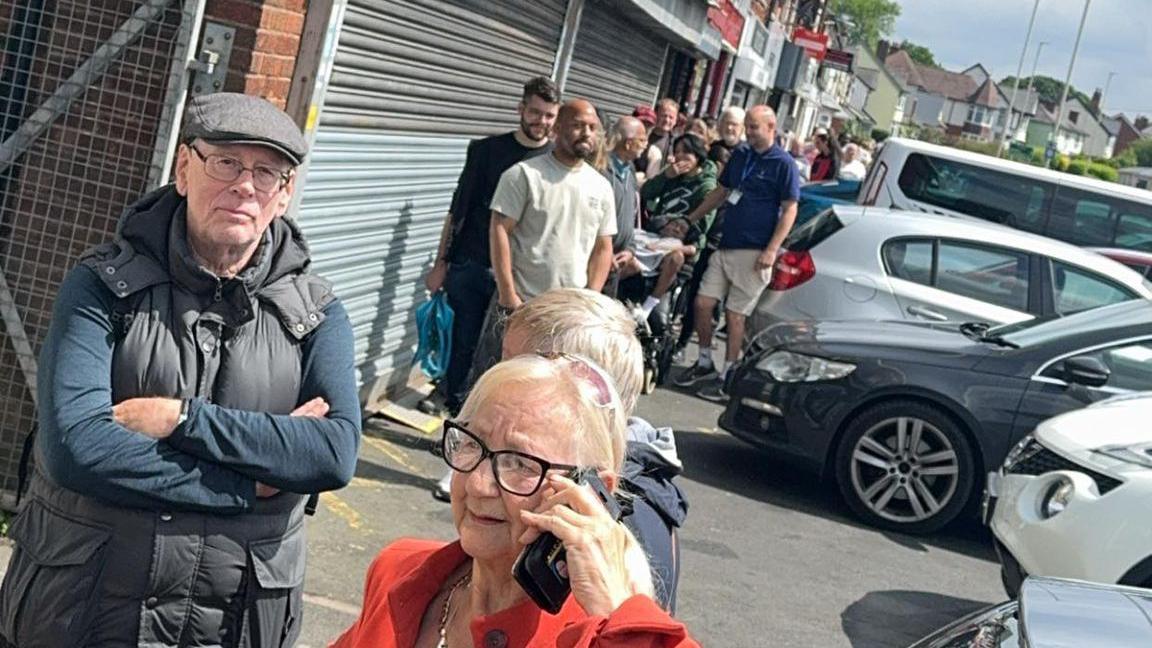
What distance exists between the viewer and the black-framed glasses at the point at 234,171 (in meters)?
3.33

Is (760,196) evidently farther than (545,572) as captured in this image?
Yes

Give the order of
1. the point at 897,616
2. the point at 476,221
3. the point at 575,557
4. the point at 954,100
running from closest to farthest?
the point at 575,557, the point at 897,616, the point at 476,221, the point at 954,100

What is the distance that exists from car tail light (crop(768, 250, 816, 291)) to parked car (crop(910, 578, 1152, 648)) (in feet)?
26.0

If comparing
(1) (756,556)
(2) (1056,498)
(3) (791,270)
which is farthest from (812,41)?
A: (2) (1056,498)

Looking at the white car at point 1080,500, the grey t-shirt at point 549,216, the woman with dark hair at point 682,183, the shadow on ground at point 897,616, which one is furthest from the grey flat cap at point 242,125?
the woman with dark hair at point 682,183

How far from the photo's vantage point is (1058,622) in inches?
137

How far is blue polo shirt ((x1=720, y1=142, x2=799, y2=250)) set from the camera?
39.4 ft

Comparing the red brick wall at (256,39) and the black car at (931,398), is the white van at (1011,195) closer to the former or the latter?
the black car at (931,398)

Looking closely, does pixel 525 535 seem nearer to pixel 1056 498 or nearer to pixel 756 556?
pixel 1056 498

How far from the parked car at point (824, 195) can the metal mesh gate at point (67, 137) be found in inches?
480

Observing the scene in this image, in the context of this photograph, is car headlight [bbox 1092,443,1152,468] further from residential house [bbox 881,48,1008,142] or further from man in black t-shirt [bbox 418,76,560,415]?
residential house [bbox 881,48,1008,142]

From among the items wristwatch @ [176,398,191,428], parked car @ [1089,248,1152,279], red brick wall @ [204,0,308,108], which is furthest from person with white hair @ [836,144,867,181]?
wristwatch @ [176,398,191,428]

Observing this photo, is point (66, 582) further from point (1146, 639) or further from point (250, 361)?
point (1146, 639)

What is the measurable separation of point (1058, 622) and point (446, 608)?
4.89ft
